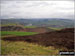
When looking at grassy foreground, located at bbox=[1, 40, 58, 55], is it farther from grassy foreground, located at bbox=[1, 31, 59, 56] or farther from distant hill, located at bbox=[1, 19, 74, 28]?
distant hill, located at bbox=[1, 19, 74, 28]

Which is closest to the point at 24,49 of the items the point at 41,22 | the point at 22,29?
the point at 22,29

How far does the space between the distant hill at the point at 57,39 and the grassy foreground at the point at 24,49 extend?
0.26 ft

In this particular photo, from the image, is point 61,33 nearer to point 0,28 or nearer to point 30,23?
point 30,23

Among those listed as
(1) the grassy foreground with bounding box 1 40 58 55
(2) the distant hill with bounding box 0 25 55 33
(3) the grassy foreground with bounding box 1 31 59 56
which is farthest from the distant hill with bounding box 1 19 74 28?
(1) the grassy foreground with bounding box 1 40 58 55

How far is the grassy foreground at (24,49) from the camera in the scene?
7.36ft

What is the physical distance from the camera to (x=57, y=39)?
2.25 meters

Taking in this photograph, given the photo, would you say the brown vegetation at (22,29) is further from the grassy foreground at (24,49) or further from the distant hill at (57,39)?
the grassy foreground at (24,49)

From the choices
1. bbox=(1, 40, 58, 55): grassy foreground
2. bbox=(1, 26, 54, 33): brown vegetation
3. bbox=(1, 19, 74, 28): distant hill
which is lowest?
bbox=(1, 40, 58, 55): grassy foreground

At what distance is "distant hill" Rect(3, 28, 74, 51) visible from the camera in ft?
7.38

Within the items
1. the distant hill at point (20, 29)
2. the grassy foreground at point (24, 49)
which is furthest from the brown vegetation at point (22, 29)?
the grassy foreground at point (24, 49)

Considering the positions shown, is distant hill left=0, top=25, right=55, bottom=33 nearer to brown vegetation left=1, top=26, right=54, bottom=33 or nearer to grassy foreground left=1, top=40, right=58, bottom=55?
brown vegetation left=1, top=26, right=54, bottom=33

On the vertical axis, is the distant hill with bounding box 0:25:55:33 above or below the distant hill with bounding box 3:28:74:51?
above

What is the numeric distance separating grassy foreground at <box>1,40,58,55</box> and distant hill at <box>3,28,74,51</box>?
0.08 meters

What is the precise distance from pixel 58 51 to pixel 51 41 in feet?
0.72
